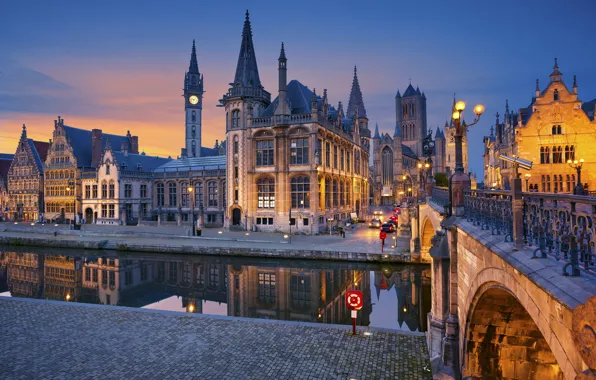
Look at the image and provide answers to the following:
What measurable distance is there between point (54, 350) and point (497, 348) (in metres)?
13.1

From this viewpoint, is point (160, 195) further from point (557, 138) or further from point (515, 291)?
point (515, 291)

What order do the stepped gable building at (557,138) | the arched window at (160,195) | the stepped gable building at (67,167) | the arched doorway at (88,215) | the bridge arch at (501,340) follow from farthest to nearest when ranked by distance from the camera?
the stepped gable building at (67,167), the arched window at (160,195), the arched doorway at (88,215), the stepped gable building at (557,138), the bridge arch at (501,340)

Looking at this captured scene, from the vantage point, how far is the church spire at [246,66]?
43.3 metres

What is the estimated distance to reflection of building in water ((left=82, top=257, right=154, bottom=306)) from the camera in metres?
21.2

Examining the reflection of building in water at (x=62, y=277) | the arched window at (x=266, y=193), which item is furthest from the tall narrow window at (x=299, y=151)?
the reflection of building in water at (x=62, y=277)

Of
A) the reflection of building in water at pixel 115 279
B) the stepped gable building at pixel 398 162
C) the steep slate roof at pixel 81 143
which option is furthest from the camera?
the stepped gable building at pixel 398 162

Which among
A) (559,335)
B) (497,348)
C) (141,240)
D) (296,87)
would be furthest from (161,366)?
(296,87)

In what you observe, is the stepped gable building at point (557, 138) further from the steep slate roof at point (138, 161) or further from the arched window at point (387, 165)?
the arched window at point (387, 165)

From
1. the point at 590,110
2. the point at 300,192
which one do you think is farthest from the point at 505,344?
the point at 590,110

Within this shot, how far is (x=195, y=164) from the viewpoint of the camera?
57.6 meters

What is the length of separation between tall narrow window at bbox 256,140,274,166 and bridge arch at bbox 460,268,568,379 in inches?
1372

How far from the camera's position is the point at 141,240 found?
36938 mm

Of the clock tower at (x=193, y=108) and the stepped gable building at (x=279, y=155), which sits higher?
the clock tower at (x=193, y=108)

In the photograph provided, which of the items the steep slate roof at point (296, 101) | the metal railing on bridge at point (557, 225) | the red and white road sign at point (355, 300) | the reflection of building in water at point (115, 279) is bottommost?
the reflection of building in water at point (115, 279)
